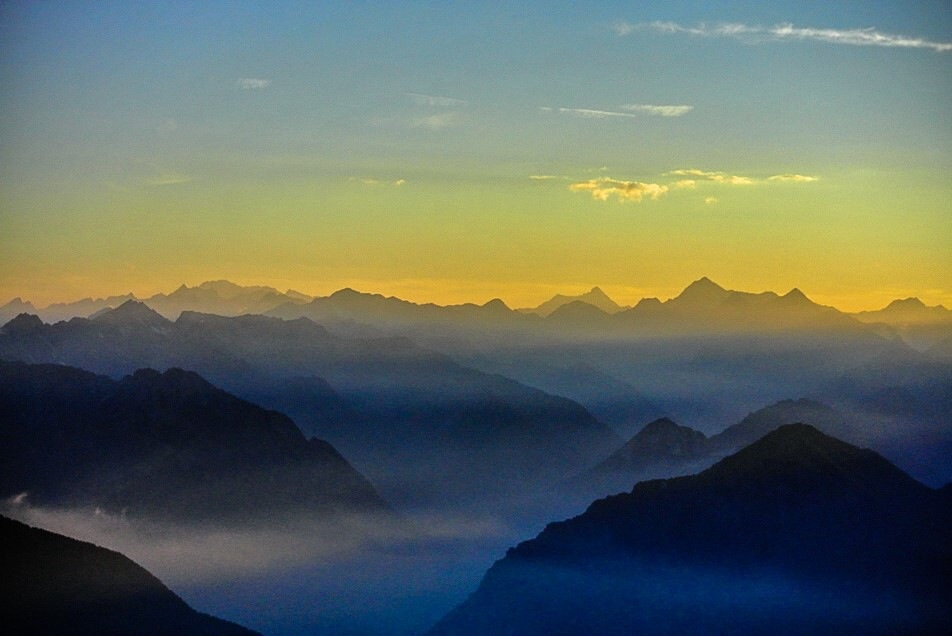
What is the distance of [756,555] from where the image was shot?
174125 millimetres

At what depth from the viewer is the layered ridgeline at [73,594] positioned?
136m

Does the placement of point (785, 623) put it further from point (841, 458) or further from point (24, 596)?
point (24, 596)

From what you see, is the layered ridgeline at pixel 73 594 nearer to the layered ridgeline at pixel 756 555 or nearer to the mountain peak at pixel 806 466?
the layered ridgeline at pixel 756 555

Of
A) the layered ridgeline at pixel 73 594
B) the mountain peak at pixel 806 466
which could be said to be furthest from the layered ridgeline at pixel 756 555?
the layered ridgeline at pixel 73 594

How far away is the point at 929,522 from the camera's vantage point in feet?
555

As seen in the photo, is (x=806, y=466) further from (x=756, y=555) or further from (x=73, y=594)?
(x=73, y=594)

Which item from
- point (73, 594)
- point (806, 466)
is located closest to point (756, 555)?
point (806, 466)

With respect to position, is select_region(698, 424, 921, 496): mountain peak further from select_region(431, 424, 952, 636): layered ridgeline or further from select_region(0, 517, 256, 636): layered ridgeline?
select_region(0, 517, 256, 636): layered ridgeline

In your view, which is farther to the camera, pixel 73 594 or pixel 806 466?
pixel 806 466

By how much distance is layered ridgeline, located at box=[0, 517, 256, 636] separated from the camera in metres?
136

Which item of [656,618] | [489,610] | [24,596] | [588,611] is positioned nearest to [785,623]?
[656,618]

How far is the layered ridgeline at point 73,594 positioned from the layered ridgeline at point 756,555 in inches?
2339

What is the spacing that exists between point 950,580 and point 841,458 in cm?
2689

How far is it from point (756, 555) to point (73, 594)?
100 m
